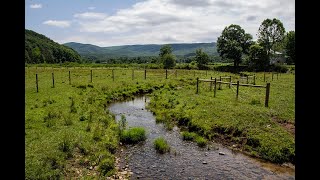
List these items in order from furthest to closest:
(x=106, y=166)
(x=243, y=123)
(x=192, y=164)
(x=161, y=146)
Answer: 1. (x=243, y=123)
2. (x=161, y=146)
3. (x=192, y=164)
4. (x=106, y=166)

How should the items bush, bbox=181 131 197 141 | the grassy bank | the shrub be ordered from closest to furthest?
the shrub, the grassy bank, bush, bbox=181 131 197 141

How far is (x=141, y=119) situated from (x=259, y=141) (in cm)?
887

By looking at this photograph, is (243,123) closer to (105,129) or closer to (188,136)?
(188,136)

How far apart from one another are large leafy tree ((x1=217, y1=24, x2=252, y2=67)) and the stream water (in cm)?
7208

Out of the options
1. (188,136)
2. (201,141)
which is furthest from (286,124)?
(188,136)

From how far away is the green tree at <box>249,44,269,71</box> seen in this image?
7475 cm

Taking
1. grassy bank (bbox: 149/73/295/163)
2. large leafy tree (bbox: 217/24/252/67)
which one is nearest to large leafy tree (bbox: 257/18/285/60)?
large leafy tree (bbox: 217/24/252/67)

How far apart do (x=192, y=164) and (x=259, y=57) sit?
229ft

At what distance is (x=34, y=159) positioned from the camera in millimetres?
9820

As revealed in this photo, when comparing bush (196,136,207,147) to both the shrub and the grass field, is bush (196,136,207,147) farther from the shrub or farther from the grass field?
the shrub

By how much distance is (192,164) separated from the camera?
11617 mm

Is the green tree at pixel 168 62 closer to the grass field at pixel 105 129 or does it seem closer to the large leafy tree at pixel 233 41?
the large leafy tree at pixel 233 41

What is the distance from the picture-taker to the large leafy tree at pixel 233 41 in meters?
83.1
